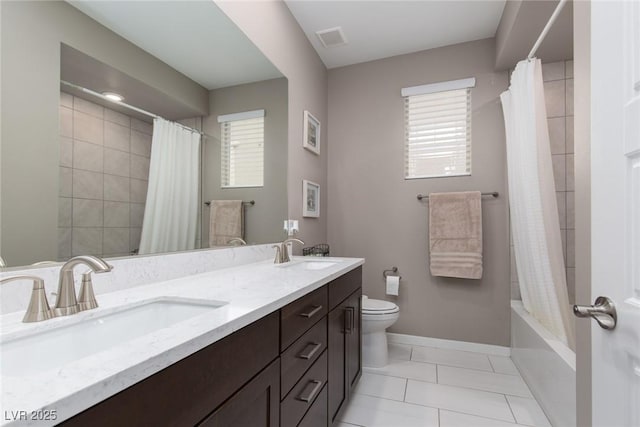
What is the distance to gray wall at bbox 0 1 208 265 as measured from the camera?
752 millimetres

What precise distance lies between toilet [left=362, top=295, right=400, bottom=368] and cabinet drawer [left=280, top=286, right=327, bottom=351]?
938 millimetres

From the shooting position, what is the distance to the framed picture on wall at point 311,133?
7.93 feet

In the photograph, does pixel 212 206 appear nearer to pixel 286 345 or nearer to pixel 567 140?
pixel 286 345

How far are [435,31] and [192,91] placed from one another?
2044 mm

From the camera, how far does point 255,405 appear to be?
0.80 m

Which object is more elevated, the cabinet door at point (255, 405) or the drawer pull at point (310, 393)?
the cabinet door at point (255, 405)

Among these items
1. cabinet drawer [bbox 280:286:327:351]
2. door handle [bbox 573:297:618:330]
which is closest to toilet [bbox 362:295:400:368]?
cabinet drawer [bbox 280:286:327:351]

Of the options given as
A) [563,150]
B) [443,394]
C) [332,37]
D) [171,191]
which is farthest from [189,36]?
[563,150]

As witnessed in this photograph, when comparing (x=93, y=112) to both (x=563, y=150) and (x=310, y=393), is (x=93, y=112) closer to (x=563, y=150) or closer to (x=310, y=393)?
(x=310, y=393)

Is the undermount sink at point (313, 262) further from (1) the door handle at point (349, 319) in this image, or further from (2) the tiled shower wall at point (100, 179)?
(2) the tiled shower wall at point (100, 179)

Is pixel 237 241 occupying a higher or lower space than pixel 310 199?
lower

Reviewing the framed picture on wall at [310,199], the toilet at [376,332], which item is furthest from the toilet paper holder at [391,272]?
the framed picture on wall at [310,199]

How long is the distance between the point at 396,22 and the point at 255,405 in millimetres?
2592

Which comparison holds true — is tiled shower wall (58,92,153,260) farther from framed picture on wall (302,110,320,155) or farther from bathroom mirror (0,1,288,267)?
framed picture on wall (302,110,320,155)
